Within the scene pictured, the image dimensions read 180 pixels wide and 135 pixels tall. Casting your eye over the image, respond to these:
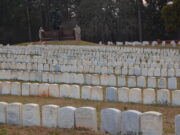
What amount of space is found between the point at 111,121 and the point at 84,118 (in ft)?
1.96

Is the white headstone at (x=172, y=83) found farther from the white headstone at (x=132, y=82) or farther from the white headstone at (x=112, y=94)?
the white headstone at (x=112, y=94)

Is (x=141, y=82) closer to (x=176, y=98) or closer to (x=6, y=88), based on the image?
(x=176, y=98)

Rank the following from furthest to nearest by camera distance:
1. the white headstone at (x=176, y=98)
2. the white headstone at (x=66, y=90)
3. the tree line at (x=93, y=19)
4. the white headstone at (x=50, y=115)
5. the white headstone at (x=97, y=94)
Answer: the tree line at (x=93, y=19)
the white headstone at (x=66, y=90)
the white headstone at (x=97, y=94)
the white headstone at (x=176, y=98)
the white headstone at (x=50, y=115)

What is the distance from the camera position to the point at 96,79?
50.9 feet

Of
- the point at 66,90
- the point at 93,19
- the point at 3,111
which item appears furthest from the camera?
the point at 93,19

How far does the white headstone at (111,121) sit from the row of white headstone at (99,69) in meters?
10.7

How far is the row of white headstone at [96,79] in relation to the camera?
46.4 ft

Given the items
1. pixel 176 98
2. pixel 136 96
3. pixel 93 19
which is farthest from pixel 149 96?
pixel 93 19

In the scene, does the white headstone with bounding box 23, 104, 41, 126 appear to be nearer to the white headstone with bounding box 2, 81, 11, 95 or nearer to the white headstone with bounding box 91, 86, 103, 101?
the white headstone with bounding box 91, 86, 103, 101

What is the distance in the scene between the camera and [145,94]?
11.2 metres

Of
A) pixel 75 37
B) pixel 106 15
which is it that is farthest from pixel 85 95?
pixel 106 15

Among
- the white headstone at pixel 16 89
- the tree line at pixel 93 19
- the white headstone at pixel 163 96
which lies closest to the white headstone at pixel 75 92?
the white headstone at pixel 16 89

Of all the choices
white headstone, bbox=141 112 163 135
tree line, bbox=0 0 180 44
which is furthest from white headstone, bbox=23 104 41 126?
tree line, bbox=0 0 180 44

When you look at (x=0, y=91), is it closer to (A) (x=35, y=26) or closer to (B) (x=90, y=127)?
(B) (x=90, y=127)
